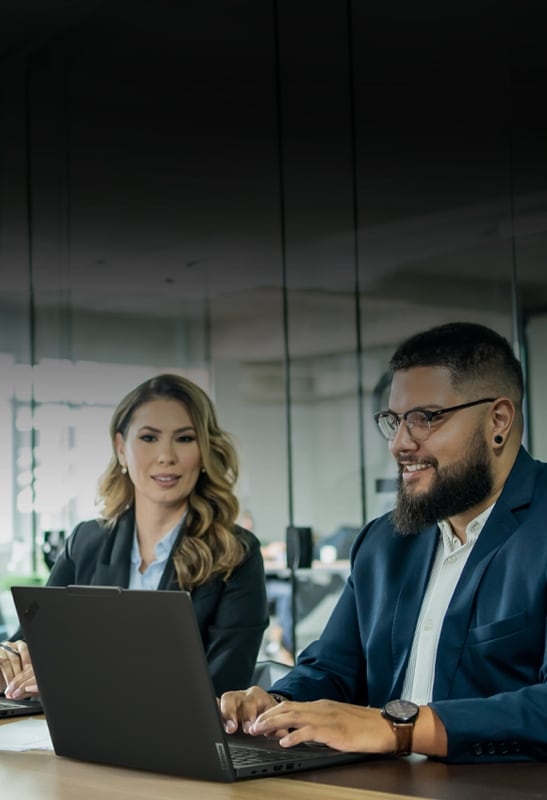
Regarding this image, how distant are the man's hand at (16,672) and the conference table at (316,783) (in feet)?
2.30

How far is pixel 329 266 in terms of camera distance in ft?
14.8

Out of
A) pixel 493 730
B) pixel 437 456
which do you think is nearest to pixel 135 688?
pixel 493 730

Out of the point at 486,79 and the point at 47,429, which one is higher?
the point at 486,79

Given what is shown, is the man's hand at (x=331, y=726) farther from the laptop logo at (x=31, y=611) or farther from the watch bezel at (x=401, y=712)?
the laptop logo at (x=31, y=611)

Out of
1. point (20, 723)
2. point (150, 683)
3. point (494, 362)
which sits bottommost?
point (20, 723)

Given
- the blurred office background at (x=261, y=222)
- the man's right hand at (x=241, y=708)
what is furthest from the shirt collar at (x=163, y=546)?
the man's right hand at (x=241, y=708)

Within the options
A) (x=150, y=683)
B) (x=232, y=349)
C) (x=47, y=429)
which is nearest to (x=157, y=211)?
(x=232, y=349)

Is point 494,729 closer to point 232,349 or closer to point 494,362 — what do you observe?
point 494,362

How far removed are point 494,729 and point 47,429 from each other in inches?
154

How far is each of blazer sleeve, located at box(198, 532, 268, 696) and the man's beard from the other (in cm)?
71

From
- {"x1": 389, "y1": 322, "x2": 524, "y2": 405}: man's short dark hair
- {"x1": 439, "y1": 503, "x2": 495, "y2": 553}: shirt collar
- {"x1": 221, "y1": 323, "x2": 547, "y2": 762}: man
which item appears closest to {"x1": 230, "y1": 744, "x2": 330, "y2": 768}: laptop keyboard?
{"x1": 221, "y1": 323, "x2": 547, "y2": 762}: man

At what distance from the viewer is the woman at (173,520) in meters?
3.40

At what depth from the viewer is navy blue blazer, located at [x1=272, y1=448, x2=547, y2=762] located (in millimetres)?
2162

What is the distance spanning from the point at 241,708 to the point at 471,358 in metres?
0.99
